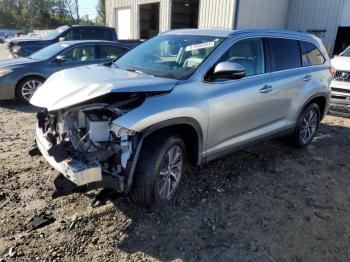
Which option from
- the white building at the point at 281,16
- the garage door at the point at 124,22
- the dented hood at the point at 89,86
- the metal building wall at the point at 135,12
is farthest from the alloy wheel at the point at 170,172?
the garage door at the point at 124,22

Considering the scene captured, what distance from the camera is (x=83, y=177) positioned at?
9.37 feet

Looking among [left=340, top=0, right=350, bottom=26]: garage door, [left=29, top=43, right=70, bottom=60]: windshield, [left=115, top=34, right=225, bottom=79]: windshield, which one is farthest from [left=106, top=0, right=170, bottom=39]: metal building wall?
[left=115, top=34, right=225, bottom=79]: windshield

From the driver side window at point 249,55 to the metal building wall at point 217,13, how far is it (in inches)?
423

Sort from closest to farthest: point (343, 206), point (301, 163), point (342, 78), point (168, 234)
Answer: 1. point (168, 234)
2. point (343, 206)
3. point (301, 163)
4. point (342, 78)

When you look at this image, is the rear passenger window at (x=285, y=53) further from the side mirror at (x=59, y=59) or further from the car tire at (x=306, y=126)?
the side mirror at (x=59, y=59)

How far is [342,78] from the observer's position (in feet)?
25.7

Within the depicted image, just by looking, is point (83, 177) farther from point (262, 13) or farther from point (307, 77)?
point (262, 13)

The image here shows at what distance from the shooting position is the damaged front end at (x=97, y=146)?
2.94m

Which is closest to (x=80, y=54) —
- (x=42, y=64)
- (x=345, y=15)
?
(x=42, y=64)

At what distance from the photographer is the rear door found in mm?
4539

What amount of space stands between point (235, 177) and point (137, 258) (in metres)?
1.94

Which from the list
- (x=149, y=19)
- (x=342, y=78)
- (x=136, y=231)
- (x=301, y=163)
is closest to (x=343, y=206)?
(x=301, y=163)

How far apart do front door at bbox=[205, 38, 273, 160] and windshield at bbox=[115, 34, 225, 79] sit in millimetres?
250

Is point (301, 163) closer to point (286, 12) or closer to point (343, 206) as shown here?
point (343, 206)
